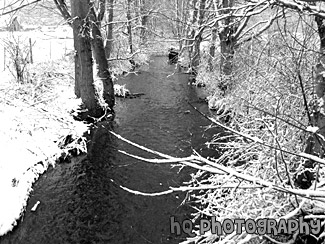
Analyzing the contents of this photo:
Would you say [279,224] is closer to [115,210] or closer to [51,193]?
[115,210]

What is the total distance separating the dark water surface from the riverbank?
0.29 metres

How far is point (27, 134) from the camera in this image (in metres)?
8.05

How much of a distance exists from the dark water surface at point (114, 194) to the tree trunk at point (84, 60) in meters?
0.97

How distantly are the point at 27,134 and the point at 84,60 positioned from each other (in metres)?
3.65

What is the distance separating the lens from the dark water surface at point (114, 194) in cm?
532

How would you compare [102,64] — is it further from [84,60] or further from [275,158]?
[275,158]

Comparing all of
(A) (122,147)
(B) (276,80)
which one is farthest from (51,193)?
(B) (276,80)

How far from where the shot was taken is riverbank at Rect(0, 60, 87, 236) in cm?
598

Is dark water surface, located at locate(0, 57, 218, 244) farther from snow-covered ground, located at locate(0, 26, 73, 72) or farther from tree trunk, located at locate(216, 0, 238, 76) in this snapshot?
snow-covered ground, located at locate(0, 26, 73, 72)

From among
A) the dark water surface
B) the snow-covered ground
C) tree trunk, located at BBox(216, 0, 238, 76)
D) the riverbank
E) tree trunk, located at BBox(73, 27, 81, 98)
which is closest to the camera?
the dark water surface

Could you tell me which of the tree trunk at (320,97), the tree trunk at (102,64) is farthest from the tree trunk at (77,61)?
the tree trunk at (320,97)

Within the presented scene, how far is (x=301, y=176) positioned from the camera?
3.73 meters

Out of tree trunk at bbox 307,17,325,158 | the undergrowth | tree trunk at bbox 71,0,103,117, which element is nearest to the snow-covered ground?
tree trunk at bbox 71,0,103,117

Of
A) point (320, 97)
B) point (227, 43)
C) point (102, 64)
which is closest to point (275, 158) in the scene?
point (320, 97)
